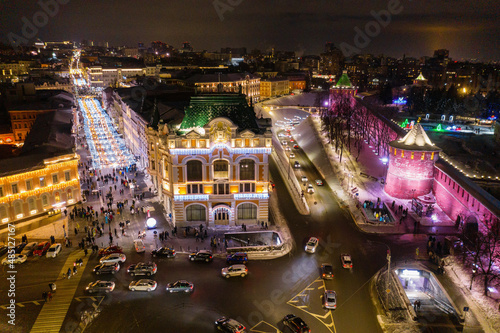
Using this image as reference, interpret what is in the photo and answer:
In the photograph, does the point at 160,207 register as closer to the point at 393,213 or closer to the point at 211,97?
the point at 211,97

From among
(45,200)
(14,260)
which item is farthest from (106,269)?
(45,200)

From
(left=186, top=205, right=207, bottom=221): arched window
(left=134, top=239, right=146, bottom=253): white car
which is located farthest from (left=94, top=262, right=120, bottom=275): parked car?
(left=186, top=205, right=207, bottom=221): arched window

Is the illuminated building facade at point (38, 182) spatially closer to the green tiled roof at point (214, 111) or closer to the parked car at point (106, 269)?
the parked car at point (106, 269)

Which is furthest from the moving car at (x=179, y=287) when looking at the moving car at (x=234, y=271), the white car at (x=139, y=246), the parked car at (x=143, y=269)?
→ the white car at (x=139, y=246)

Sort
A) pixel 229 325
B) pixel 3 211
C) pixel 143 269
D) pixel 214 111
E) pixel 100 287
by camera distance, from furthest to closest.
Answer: pixel 214 111, pixel 3 211, pixel 143 269, pixel 100 287, pixel 229 325

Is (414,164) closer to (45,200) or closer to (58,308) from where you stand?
(58,308)

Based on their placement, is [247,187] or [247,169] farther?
[247,187]
